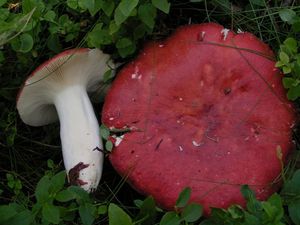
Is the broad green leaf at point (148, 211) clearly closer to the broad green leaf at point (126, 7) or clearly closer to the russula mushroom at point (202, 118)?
the russula mushroom at point (202, 118)

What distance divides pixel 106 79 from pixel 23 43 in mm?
422

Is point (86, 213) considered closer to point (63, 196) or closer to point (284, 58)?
point (63, 196)

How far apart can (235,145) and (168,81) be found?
0.41 meters

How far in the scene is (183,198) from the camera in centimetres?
207

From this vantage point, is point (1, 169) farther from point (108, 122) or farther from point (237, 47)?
point (237, 47)

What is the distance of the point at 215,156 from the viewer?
2.27m

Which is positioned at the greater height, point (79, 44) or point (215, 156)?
point (79, 44)

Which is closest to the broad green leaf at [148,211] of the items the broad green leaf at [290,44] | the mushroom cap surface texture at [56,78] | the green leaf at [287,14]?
the mushroom cap surface texture at [56,78]

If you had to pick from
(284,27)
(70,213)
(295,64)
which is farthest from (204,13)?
(70,213)

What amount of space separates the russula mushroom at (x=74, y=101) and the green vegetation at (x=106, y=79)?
0.09 metres

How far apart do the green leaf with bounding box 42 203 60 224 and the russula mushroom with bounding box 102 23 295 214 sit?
1.34 ft

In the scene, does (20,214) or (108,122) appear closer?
(20,214)

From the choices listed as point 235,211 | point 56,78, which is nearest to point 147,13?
point 56,78

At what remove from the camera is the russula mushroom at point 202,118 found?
2250 mm
